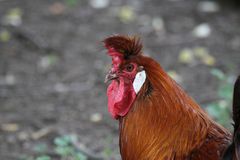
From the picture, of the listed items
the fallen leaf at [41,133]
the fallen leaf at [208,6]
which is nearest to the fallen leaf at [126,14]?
the fallen leaf at [208,6]

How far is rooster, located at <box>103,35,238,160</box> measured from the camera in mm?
3816

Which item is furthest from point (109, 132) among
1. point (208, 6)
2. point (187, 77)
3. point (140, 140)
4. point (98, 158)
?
point (208, 6)

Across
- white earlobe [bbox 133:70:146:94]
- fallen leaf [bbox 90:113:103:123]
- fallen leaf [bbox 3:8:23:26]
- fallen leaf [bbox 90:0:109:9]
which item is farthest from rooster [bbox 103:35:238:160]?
fallen leaf [bbox 90:0:109:9]

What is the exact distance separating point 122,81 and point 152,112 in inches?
11.5

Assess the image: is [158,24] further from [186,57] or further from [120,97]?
[120,97]

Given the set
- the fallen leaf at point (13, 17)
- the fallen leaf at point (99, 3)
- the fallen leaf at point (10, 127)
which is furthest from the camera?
the fallen leaf at point (99, 3)

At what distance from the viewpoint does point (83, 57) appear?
759cm

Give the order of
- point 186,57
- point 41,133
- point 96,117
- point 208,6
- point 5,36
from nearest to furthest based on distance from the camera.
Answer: point 41,133 < point 96,117 < point 186,57 < point 5,36 < point 208,6

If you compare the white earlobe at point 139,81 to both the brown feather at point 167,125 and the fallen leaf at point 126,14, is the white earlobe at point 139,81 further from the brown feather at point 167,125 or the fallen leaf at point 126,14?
the fallen leaf at point 126,14

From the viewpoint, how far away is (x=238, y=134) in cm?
333

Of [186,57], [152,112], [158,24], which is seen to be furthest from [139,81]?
[158,24]

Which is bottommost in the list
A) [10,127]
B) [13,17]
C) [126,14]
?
[10,127]

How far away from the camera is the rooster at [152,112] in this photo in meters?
3.82

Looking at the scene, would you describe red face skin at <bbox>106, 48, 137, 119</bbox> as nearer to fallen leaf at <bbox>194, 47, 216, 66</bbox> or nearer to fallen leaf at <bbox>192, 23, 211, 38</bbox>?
fallen leaf at <bbox>194, 47, 216, 66</bbox>
